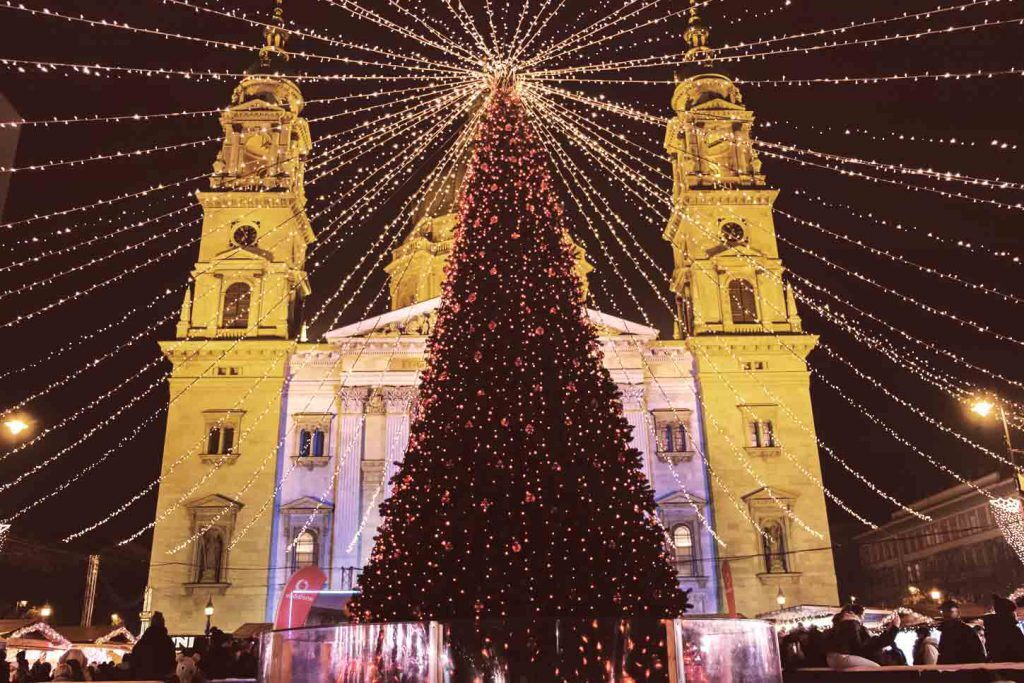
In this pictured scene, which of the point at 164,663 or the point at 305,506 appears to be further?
the point at 305,506

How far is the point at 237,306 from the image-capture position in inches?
1359

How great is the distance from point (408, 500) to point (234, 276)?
27.4 m

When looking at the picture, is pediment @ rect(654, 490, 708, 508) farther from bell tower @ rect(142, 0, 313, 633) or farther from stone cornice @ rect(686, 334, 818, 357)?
bell tower @ rect(142, 0, 313, 633)

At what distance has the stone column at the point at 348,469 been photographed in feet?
102

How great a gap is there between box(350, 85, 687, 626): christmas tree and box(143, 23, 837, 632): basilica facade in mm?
21073

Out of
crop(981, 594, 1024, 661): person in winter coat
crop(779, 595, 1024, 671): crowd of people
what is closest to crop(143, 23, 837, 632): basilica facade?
crop(779, 595, 1024, 671): crowd of people

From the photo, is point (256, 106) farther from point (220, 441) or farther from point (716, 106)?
point (716, 106)

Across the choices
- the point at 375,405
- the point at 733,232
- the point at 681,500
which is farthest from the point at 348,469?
the point at 733,232

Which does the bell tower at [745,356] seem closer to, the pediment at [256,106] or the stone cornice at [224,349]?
the stone cornice at [224,349]

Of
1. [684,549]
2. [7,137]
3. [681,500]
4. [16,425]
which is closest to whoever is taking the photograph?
[7,137]

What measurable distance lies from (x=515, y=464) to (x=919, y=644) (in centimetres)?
531

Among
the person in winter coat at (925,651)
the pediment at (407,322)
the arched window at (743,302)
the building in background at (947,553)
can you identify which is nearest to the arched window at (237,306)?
the pediment at (407,322)

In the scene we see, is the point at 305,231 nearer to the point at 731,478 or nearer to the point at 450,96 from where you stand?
the point at 731,478

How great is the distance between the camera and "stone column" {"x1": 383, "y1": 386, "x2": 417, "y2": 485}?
107 feet
